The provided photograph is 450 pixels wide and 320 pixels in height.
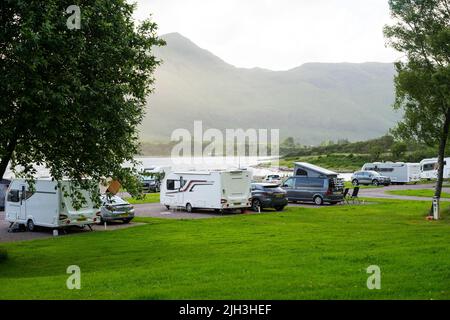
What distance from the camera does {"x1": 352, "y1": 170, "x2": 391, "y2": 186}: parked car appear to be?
69312 millimetres

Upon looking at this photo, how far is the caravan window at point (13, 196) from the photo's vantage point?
3025cm

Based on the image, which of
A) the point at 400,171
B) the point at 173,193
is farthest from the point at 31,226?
the point at 400,171

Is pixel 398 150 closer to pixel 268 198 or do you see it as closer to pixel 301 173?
pixel 301 173

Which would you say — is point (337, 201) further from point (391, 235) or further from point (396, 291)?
point (396, 291)

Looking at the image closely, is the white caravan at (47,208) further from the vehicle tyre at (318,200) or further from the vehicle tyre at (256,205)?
the vehicle tyre at (318,200)

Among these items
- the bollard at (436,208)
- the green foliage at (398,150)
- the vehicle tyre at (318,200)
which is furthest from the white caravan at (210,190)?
the green foliage at (398,150)

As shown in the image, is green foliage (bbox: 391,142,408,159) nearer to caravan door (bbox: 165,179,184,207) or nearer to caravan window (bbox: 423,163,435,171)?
caravan window (bbox: 423,163,435,171)

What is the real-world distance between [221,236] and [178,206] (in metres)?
15.3

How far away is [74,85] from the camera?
57.2ft

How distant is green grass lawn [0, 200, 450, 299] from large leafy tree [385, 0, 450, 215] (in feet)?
15.0

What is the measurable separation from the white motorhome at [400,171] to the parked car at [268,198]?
37518 millimetres

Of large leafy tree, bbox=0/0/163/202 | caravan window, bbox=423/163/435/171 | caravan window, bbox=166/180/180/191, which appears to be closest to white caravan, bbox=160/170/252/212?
caravan window, bbox=166/180/180/191

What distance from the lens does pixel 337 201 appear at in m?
42.7
